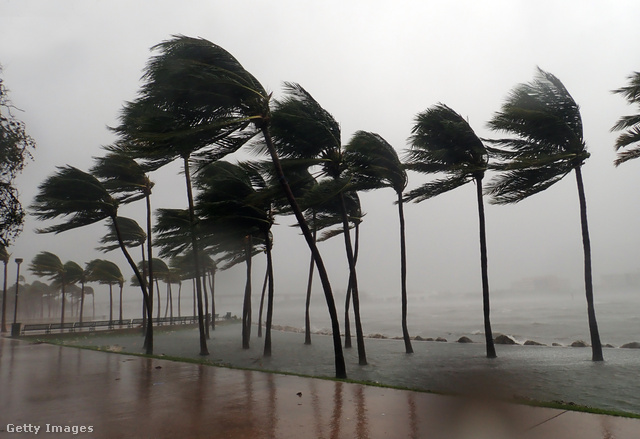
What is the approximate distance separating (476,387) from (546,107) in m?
10.6

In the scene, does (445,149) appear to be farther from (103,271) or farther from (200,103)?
(103,271)

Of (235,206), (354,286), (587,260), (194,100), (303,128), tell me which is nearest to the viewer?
(194,100)

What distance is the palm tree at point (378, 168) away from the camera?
52.1 feet

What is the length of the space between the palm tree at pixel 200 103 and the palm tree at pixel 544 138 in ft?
28.4

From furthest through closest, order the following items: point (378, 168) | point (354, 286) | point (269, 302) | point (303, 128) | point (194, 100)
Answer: point (269, 302) → point (378, 168) → point (354, 286) → point (303, 128) → point (194, 100)

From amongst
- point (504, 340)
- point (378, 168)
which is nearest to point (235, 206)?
point (378, 168)

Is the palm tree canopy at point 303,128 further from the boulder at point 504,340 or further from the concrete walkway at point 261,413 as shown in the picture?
the boulder at point 504,340

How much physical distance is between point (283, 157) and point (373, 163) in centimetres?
402

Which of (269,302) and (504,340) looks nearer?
(269,302)

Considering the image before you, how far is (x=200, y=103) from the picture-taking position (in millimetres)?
10922

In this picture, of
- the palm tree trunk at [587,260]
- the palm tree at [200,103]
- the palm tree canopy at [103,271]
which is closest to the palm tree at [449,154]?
the palm tree trunk at [587,260]

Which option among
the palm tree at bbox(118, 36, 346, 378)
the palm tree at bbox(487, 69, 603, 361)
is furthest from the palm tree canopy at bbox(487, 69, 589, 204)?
the palm tree at bbox(118, 36, 346, 378)

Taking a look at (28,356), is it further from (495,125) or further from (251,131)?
(495,125)

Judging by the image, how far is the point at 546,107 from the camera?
569 inches
